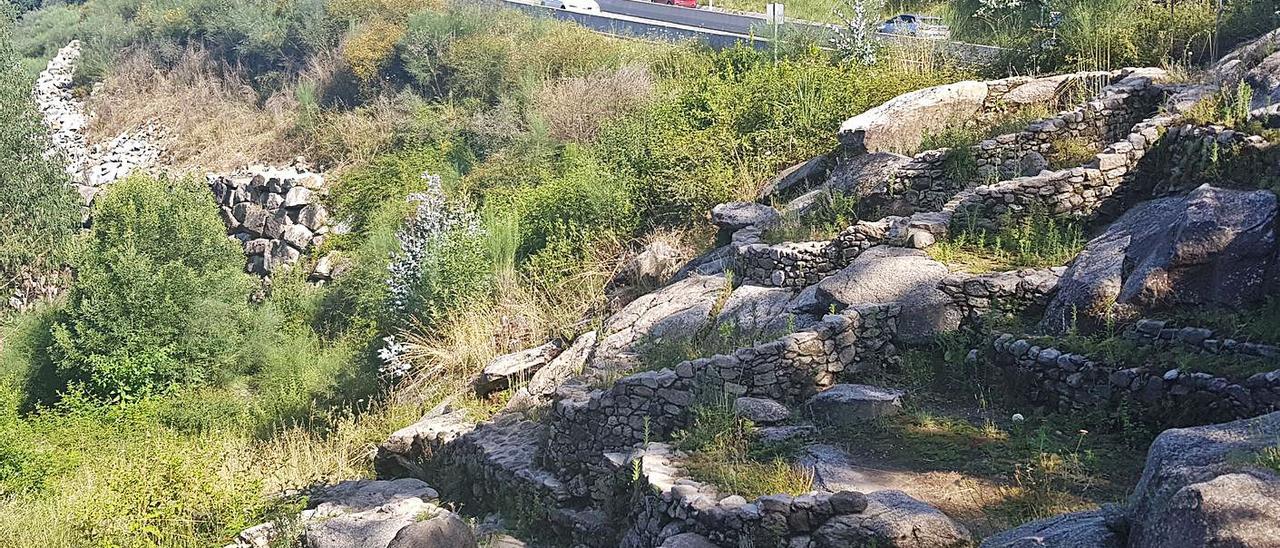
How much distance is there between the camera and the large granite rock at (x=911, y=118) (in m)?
14.4

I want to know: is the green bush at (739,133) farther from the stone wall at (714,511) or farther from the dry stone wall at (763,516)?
the dry stone wall at (763,516)

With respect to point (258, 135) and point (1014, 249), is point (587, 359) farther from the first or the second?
point (258, 135)

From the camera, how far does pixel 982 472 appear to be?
822 centimetres

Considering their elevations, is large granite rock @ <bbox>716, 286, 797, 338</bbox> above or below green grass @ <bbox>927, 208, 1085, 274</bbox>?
below

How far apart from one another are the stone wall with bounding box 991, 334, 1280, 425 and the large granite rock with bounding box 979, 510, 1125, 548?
184 cm

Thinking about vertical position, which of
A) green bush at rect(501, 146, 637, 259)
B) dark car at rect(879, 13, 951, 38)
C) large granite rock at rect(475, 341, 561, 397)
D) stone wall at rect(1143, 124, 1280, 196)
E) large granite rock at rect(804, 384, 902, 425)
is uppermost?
stone wall at rect(1143, 124, 1280, 196)

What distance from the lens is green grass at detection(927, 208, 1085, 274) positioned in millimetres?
10953

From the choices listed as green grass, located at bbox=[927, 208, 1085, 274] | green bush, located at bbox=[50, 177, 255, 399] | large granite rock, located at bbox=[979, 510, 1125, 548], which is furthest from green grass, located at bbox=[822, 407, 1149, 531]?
green bush, located at bbox=[50, 177, 255, 399]

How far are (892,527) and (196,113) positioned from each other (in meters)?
26.2

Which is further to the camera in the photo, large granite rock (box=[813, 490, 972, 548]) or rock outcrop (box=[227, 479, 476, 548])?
rock outcrop (box=[227, 479, 476, 548])

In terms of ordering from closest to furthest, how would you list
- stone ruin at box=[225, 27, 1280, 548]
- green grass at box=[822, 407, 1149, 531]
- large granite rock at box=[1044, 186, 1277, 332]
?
1. stone ruin at box=[225, 27, 1280, 548]
2. green grass at box=[822, 407, 1149, 531]
3. large granite rock at box=[1044, 186, 1277, 332]

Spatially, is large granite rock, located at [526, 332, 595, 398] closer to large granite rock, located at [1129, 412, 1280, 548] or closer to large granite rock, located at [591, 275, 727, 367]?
large granite rock, located at [591, 275, 727, 367]

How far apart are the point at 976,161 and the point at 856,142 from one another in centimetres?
174

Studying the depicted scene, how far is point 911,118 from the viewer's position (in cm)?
1466
